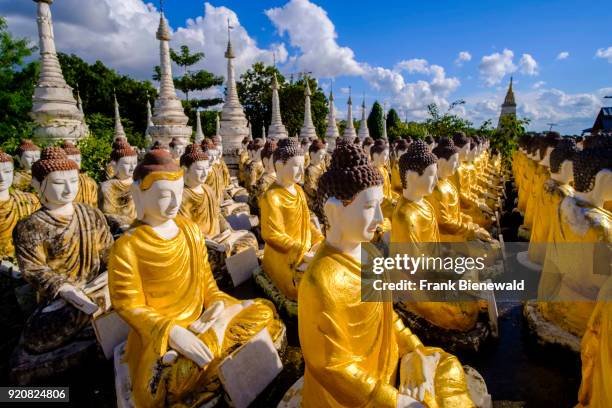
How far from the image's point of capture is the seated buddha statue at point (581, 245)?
338 centimetres

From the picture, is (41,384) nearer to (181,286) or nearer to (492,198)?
(181,286)

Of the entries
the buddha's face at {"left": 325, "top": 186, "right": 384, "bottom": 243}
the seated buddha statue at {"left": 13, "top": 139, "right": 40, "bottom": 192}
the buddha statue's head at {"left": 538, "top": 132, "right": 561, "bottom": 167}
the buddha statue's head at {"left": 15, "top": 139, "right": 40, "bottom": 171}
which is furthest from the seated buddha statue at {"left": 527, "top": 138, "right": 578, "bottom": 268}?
the buddha statue's head at {"left": 15, "top": 139, "right": 40, "bottom": 171}

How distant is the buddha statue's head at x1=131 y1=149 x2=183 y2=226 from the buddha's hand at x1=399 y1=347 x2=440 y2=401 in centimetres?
227

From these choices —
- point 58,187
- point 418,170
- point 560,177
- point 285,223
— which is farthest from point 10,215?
point 560,177

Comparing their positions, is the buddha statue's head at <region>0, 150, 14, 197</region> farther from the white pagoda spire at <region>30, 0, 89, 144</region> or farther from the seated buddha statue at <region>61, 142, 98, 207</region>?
the white pagoda spire at <region>30, 0, 89, 144</region>

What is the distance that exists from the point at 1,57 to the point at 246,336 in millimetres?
20043

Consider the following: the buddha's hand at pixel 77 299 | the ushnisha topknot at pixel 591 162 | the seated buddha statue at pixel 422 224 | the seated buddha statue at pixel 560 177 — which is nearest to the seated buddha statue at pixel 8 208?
the buddha's hand at pixel 77 299

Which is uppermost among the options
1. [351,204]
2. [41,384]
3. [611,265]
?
[351,204]

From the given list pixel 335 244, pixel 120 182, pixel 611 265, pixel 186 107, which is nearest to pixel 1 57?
pixel 120 182

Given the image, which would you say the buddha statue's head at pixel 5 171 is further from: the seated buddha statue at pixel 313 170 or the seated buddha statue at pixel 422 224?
the seated buddha statue at pixel 313 170

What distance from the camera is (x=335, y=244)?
8.44 ft

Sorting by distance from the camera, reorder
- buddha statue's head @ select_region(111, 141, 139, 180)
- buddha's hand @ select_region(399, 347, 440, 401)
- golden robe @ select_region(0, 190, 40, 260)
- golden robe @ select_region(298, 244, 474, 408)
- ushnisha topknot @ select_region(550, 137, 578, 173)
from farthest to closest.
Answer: buddha statue's head @ select_region(111, 141, 139, 180) → golden robe @ select_region(0, 190, 40, 260) → ushnisha topknot @ select_region(550, 137, 578, 173) → buddha's hand @ select_region(399, 347, 440, 401) → golden robe @ select_region(298, 244, 474, 408)

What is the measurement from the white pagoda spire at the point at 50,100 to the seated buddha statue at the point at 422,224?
10529mm

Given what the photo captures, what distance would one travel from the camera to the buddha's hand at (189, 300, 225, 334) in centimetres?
341
